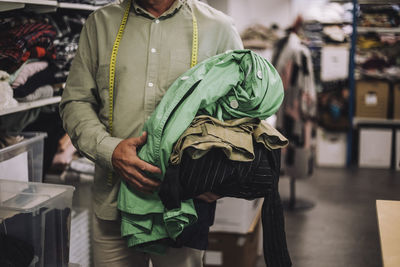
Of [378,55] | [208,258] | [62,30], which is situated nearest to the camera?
[62,30]

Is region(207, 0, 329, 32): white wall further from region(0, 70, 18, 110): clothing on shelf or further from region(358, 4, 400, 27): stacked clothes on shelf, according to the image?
region(0, 70, 18, 110): clothing on shelf

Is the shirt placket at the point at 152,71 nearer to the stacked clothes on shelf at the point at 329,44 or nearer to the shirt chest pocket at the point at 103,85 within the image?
the shirt chest pocket at the point at 103,85

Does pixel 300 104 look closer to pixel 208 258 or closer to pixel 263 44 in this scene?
pixel 208 258

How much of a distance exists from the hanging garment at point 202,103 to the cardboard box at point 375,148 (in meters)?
4.97

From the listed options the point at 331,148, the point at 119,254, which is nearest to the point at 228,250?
the point at 119,254

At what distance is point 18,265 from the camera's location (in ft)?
5.44

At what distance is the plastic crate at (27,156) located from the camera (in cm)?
210

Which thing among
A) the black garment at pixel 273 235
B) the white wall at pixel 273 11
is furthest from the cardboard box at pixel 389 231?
the white wall at pixel 273 11

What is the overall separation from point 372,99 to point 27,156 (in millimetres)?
4950

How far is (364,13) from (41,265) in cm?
558

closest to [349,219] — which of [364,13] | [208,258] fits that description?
[208,258]

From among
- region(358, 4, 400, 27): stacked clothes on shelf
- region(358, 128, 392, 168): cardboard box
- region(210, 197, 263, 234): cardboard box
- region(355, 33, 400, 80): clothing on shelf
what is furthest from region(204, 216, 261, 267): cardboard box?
region(358, 4, 400, 27): stacked clothes on shelf

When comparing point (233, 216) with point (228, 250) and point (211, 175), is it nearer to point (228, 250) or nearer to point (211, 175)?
point (228, 250)

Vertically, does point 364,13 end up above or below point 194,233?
above
